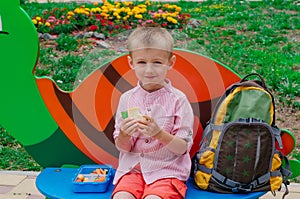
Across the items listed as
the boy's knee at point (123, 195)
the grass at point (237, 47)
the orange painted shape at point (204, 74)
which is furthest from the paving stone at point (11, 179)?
the orange painted shape at point (204, 74)

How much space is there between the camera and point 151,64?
254 cm

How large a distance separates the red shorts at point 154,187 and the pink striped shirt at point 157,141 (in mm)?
32

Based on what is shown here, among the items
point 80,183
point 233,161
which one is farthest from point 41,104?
point 233,161

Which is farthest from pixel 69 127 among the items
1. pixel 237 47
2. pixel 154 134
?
pixel 237 47

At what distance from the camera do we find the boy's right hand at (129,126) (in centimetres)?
241

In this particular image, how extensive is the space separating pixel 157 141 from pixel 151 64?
15.2 inches

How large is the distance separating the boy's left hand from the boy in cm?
2

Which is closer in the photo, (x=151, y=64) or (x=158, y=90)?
(x=151, y=64)

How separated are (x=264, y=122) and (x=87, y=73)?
101 cm

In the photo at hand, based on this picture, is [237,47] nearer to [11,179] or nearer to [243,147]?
[11,179]

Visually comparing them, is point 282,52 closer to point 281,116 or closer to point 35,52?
point 281,116

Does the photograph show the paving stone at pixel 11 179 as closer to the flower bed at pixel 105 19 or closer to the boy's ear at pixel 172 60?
the boy's ear at pixel 172 60

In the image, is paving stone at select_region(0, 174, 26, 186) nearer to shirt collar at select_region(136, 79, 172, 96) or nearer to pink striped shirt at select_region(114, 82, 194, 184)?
pink striped shirt at select_region(114, 82, 194, 184)

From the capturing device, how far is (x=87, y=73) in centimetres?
294
